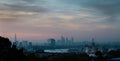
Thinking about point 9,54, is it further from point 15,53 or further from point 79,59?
point 79,59

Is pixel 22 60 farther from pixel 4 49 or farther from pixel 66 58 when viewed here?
pixel 66 58

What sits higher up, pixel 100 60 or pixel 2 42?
pixel 2 42

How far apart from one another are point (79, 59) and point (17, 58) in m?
Answer: 32.6

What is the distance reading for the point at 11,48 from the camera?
1615 inches

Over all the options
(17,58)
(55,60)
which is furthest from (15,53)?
(55,60)

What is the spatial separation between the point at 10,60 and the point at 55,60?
102 feet

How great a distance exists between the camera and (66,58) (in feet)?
240

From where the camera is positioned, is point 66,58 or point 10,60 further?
point 66,58

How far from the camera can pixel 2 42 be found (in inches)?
1656

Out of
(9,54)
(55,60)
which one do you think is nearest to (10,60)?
(9,54)

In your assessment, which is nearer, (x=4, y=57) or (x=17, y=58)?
(x=4, y=57)

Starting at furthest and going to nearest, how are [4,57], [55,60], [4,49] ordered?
[55,60] < [4,49] < [4,57]

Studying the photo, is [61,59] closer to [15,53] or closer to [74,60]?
[74,60]

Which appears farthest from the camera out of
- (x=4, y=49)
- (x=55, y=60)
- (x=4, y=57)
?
(x=55, y=60)
